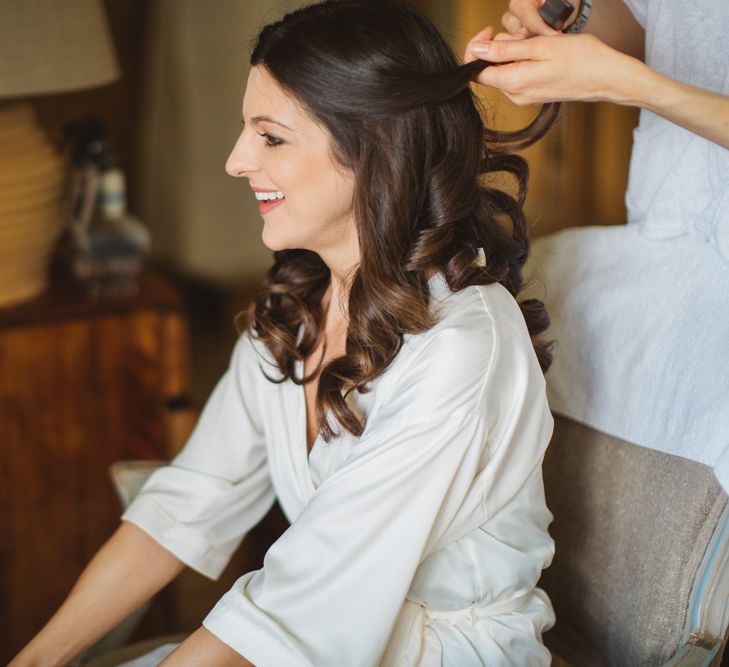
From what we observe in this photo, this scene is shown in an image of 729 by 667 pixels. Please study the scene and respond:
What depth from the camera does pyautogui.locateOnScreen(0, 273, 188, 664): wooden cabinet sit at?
186 cm

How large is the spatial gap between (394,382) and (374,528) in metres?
0.17

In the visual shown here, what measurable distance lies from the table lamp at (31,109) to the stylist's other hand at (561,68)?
896mm

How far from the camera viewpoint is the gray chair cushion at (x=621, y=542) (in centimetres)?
114

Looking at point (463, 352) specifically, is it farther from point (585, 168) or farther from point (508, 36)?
point (585, 168)

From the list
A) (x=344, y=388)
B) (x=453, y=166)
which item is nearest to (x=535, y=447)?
(x=344, y=388)

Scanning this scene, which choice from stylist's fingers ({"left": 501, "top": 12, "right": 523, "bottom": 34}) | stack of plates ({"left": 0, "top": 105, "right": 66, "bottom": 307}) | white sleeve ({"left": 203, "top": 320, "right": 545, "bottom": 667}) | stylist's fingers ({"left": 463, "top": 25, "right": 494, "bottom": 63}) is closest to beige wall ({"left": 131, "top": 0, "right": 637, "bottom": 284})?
stack of plates ({"left": 0, "top": 105, "right": 66, "bottom": 307})

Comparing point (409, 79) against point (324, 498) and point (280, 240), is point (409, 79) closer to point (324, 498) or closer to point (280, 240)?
point (280, 240)

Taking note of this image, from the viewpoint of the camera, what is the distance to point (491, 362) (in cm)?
105

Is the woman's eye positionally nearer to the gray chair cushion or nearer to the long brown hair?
the long brown hair

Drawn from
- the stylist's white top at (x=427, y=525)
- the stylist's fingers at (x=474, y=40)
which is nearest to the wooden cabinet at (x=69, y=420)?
the stylist's white top at (x=427, y=525)

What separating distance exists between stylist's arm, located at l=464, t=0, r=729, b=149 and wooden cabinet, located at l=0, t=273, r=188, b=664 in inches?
42.6

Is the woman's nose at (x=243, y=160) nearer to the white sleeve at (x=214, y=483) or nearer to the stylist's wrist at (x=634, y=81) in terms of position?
the white sleeve at (x=214, y=483)

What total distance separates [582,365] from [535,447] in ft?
0.77

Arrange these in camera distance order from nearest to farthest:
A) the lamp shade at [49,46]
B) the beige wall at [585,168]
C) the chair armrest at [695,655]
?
1. the chair armrest at [695,655]
2. the lamp shade at [49,46]
3. the beige wall at [585,168]
